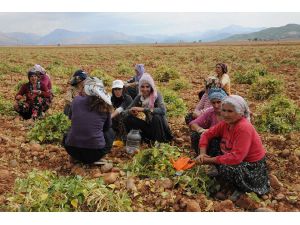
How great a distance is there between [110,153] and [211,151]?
5.35 ft

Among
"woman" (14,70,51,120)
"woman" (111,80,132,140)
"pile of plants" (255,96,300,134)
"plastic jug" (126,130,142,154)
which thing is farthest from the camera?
"woman" (14,70,51,120)

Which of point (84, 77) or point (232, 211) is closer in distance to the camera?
point (232, 211)

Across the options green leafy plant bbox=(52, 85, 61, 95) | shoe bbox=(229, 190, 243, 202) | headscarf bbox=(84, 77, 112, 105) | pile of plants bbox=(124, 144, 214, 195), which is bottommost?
shoe bbox=(229, 190, 243, 202)

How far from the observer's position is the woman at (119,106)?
19.6 feet

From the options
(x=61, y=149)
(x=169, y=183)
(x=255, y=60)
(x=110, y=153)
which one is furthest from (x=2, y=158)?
(x=255, y=60)

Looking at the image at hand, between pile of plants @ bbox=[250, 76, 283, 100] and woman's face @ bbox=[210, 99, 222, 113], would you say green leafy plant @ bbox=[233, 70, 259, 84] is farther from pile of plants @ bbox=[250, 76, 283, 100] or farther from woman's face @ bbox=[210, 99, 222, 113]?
woman's face @ bbox=[210, 99, 222, 113]

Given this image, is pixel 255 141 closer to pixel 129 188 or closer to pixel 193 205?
pixel 193 205

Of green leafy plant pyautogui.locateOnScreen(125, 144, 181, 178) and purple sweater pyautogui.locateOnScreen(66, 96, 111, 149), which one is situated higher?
purple sweater pyautogui.locateOnScreen(66, 96, 111, 149)

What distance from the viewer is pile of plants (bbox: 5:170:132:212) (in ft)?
11.6

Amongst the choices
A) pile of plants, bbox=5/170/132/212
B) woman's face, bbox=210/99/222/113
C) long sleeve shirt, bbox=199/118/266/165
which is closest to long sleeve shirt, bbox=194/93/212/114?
woman's face, bbox=210/99/222/113

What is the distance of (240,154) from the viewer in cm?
402

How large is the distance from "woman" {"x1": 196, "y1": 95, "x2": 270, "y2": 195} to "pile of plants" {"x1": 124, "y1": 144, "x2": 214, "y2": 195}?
0.22 meters

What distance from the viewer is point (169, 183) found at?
437 centimetres

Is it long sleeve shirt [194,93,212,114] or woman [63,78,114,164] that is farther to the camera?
long sleeve shirt [194,93,212,114]
